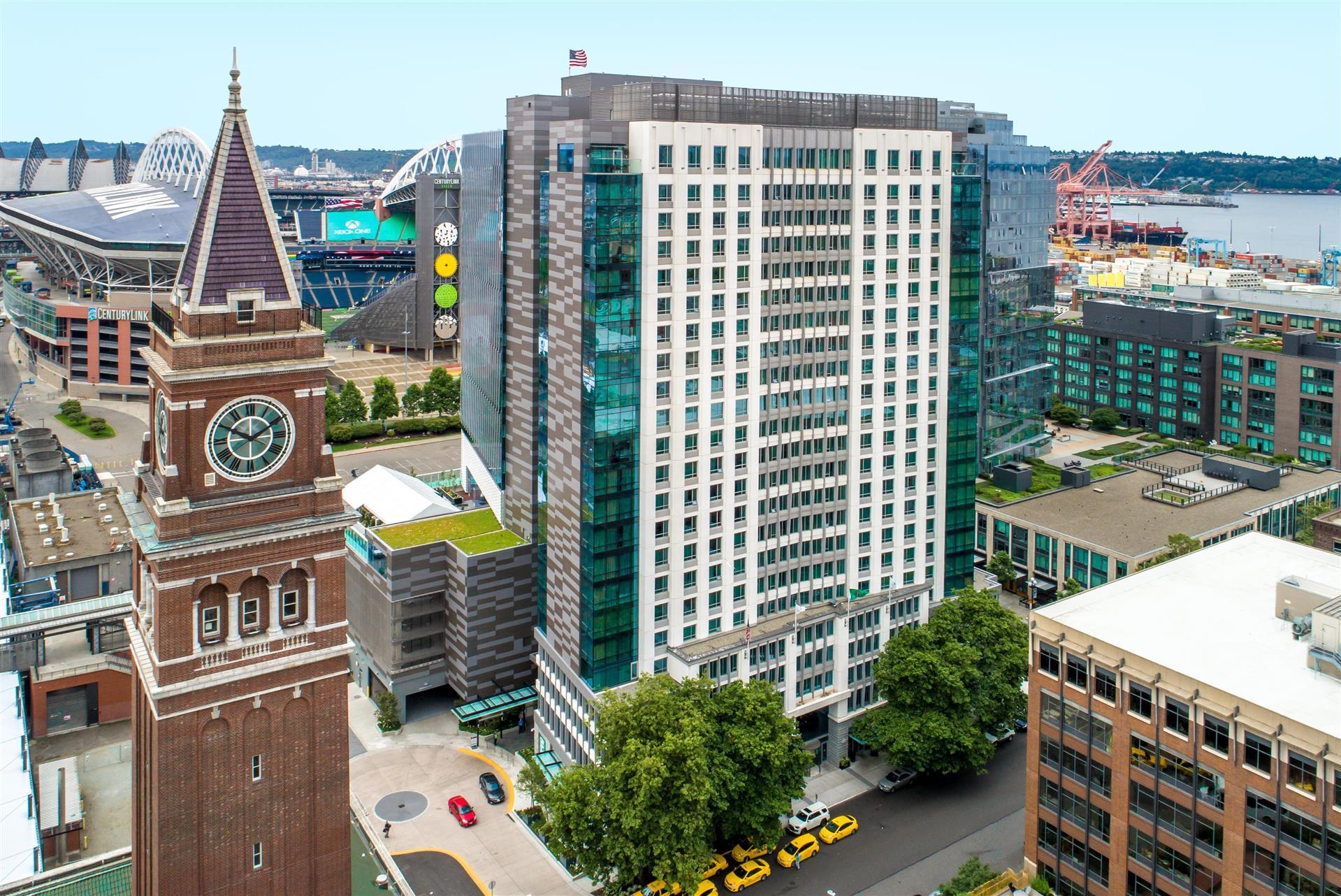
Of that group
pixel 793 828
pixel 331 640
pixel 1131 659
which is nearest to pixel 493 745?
pixel 793 828

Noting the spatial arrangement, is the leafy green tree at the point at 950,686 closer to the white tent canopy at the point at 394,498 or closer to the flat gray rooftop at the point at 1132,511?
the flat gray rooftop at the point at 1132,511

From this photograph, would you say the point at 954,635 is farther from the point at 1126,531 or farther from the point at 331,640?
the point at 331,640

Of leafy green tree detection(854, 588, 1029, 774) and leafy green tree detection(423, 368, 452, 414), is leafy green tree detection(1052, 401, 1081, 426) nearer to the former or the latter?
leafy green tree detection(423, 368, 452, 414)

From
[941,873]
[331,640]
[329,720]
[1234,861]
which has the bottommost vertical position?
[941,873]

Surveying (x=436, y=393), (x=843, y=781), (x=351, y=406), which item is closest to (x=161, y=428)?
(x=843, y=781)

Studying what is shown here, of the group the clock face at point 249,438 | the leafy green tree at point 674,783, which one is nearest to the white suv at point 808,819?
the leafy green tree at point 674,783

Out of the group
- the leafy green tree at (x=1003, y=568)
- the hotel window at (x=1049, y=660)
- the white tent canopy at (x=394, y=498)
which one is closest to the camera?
the hotel window at (x=1049, y=660)

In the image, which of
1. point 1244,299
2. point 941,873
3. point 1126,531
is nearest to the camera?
point 941,873
